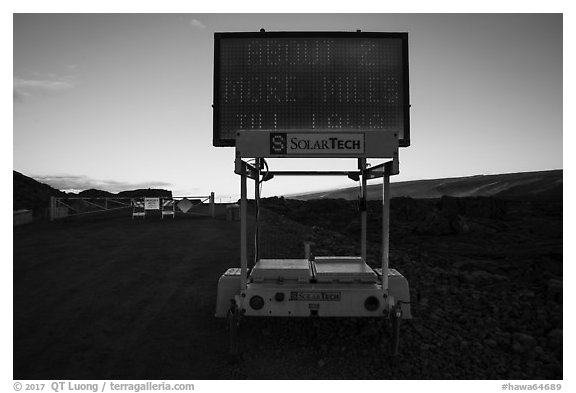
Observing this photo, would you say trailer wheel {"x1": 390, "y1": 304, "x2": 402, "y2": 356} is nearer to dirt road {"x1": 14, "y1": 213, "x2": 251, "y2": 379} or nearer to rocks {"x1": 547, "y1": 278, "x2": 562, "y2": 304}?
dirt road {"x1": 14, "y1": 213, "x2": 251, "y2": 379}

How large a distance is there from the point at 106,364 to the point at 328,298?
3.17 meters

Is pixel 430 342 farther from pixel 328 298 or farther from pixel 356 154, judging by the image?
pixel 356 154

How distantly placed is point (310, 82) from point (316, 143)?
1680 mm

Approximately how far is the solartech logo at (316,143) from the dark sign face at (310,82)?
115 centimetres

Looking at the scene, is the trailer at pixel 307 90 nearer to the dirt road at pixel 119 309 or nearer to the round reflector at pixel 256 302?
the round reflector at pixel 256 302

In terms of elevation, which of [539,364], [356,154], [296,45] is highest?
[296,45]

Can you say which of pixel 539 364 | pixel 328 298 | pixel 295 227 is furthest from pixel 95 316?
pixel 295 227

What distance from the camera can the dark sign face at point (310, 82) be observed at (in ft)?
20.2

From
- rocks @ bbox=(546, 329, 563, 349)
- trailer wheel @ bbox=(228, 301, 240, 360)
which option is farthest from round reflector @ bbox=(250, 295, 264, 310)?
rocks @ bbox=(546, 329, 563, 349)

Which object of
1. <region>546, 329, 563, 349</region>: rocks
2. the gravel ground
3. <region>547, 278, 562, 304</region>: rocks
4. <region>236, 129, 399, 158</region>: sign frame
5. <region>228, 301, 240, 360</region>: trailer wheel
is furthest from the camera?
<region>547, 278, 562, 304</region>: rocks

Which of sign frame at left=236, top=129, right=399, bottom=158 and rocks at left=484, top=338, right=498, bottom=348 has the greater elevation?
sign frame at left=236, top=129, right=399, bottom=158

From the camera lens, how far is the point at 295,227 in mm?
18219

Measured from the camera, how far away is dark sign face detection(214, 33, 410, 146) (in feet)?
20.2

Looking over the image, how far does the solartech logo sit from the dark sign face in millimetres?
1151
